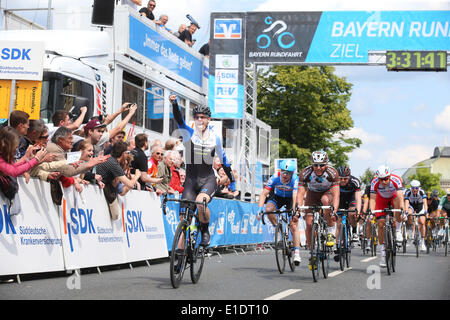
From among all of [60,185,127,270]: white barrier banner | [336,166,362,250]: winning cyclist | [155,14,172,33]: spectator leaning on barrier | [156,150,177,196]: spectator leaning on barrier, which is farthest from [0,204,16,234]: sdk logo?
[155,14,172,33]: spectator leaning on barrier

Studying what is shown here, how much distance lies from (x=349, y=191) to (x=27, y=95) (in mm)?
6807

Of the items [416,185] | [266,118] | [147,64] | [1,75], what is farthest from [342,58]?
[266,118]

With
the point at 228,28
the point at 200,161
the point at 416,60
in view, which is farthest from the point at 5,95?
the point at 416,60

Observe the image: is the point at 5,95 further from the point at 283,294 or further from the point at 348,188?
the point at 348,188

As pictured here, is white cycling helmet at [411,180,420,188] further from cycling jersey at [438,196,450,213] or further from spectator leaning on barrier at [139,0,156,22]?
spectator leaning on barrier at [139,0,156,22]

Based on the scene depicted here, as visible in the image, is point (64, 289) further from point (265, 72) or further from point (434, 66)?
point (265, 72)

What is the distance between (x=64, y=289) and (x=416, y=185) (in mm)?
13560

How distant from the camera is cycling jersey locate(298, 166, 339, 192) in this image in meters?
11.2

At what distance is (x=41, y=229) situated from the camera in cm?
930

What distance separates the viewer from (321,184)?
37.6ft

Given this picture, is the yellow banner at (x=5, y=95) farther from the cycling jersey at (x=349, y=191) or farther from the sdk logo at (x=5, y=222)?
the cycling jersey at (x=349, y=191)

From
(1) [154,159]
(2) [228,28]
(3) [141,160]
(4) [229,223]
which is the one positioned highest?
(2) [228,28]

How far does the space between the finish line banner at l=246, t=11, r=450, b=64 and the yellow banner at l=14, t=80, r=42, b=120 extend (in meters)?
14.2

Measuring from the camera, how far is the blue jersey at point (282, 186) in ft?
41.0
